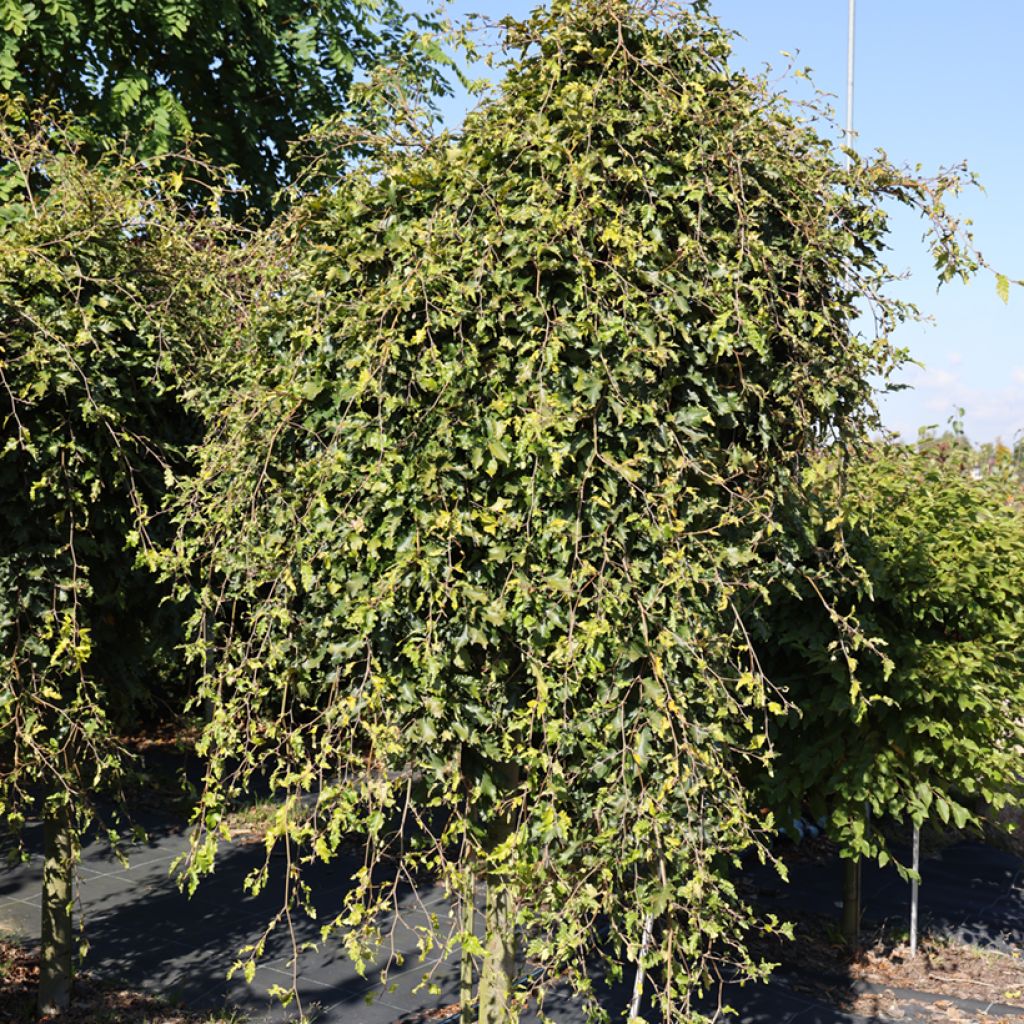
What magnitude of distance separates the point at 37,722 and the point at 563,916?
2.60 m

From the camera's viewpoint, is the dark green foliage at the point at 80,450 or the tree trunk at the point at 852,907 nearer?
the dark green foliage at the point at 80,450

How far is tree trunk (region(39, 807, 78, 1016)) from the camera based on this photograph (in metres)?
5.24

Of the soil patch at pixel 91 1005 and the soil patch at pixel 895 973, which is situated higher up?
the soil patch at pixel 91 1005

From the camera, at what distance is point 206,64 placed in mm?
10648

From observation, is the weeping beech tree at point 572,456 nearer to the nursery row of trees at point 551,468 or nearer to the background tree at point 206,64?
the nursery row of trees at point 551,468

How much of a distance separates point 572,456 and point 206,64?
9.12 meters

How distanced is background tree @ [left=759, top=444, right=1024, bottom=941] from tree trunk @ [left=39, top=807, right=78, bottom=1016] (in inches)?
155

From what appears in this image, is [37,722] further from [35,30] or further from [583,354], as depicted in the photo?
[35,30]

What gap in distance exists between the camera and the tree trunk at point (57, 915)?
5238 mm

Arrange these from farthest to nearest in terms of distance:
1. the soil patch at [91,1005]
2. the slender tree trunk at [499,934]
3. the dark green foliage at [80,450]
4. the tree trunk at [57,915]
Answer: the soil patch at [91,1005]
the tree trunk at [57,915]
the dark green foliage at [80,450]
the slender tree trunk at [499,934]

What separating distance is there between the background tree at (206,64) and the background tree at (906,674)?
228 inches

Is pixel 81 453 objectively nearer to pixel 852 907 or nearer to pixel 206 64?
pixel 852 907

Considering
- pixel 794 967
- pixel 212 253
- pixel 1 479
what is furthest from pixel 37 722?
pixel 794 967

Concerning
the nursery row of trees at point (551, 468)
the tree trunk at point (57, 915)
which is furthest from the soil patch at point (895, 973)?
the tree trunk at point (57, 915)
